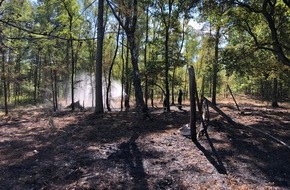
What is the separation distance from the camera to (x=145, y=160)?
20.4 ft

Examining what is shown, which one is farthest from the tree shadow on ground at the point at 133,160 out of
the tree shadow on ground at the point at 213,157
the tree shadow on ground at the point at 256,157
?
the tree shadow on ground at the point at 256,157

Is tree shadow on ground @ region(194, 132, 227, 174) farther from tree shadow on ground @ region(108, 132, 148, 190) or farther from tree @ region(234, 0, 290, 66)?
tree @ region(234, 0, 290, 66)

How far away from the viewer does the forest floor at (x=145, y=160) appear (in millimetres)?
5066

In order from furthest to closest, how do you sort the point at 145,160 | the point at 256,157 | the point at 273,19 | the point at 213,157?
the point at 273,19, the point at 256,157, the point at 213,157, the point at 145,160

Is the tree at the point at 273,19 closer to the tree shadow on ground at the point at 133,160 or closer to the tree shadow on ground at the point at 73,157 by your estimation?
the tree shadow on ground at the point at 73,157

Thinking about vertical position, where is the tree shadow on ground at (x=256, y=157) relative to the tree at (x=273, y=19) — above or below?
below

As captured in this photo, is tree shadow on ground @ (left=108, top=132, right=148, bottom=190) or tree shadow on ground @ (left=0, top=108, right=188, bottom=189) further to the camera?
tree shadow on ground @ (left=0, top=108, right=188, bottom=189)

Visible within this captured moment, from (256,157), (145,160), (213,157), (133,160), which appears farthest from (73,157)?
(256,157)

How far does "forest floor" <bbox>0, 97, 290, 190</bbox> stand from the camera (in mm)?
5066

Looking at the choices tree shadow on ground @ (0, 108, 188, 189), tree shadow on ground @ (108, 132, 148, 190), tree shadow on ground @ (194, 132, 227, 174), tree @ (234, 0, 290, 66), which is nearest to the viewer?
tree shadow on ground @ (108, 132, 148, 190)

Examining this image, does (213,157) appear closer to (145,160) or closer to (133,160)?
(145,160)

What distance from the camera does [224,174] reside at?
213 inches

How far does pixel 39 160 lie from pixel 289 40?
46.4ft

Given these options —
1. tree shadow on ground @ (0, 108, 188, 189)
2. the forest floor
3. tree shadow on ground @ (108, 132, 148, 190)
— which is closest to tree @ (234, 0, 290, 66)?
the forest floor
